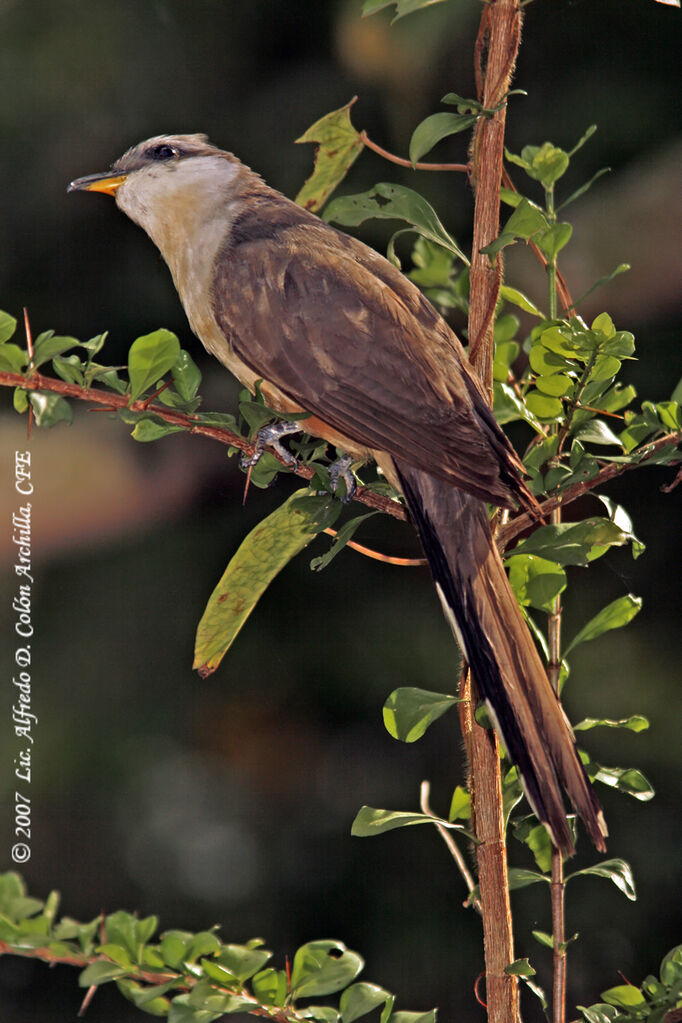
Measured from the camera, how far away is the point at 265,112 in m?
1.19

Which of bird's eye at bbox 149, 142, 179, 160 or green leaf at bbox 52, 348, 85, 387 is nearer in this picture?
green leaf at bbox 52, 348, 85, 387

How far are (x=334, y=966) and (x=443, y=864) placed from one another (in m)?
0.63

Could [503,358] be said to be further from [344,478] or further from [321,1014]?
[321,1014]

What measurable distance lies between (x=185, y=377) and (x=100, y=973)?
0.31 metres

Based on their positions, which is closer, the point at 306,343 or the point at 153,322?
the point at 306,343

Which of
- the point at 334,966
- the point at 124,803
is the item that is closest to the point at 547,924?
the point at 124,803

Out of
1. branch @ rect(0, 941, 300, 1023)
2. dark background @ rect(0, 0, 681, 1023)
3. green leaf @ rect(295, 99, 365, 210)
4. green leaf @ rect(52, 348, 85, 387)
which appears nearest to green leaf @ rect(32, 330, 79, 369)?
green leaf @ rect(52, 348, 85, 387)

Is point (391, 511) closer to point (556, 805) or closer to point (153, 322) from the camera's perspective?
point (556, 805)

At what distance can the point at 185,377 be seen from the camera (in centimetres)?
57

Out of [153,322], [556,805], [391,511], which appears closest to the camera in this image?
[556,805]

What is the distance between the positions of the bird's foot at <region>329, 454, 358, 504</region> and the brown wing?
0.03 m

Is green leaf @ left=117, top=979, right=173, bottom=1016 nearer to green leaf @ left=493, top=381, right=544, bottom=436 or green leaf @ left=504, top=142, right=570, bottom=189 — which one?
green leaf @ left=493, top=381, right=544, bottom=436

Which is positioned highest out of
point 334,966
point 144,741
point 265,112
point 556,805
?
point 265,112

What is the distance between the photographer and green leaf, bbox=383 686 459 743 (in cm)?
56
